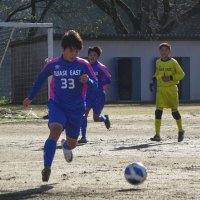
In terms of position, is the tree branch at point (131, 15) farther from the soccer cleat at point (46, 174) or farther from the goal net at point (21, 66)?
the soccer cleat at point (46, 174)

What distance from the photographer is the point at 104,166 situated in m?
10.9

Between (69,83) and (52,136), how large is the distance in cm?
73

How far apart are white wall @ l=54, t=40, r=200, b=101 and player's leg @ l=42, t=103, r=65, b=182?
29628mm

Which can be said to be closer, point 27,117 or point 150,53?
point 27,117

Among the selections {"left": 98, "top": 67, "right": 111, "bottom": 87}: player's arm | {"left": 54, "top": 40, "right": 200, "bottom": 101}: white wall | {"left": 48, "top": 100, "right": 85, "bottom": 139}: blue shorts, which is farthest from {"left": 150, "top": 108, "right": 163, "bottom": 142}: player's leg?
{"left": 54, "top": 40, "right": 200, "bottom": 101}: white wall

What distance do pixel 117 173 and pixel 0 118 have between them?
14472 mm

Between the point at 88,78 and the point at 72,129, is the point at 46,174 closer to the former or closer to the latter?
the point at 72,129

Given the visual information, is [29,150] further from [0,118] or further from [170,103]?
[0,118]

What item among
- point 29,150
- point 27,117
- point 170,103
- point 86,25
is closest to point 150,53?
point 86,25

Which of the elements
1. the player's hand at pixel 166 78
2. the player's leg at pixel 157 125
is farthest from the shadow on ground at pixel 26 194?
the player's hand at pixel 166 78

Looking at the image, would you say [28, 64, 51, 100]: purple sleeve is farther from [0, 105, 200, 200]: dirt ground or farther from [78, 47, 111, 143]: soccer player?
[78, 47, 111, 143]: soccer player

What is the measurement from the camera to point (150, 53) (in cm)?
4094

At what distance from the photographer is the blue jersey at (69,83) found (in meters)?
9.58

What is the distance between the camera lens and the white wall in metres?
40.3
